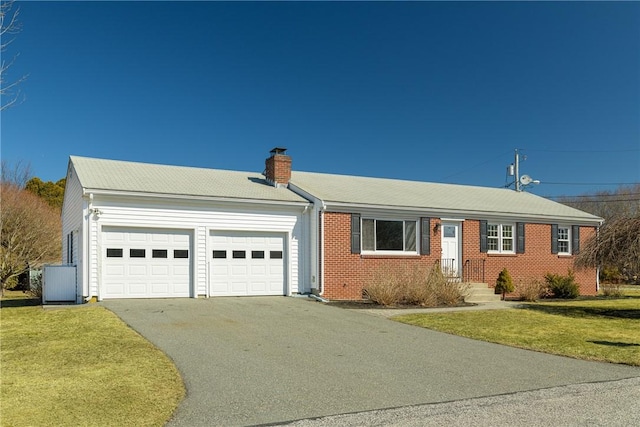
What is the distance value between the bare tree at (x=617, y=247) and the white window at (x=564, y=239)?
6896mm

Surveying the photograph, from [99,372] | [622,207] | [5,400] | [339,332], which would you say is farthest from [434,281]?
[622,207]

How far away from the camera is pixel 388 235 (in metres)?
19.5

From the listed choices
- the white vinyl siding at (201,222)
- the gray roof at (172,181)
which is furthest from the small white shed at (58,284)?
the gray roof at (172,181)

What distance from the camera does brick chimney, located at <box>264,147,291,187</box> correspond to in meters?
20.4

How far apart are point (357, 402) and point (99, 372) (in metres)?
3.54

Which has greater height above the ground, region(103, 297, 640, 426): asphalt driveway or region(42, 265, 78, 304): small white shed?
region(42, 265, 78, 304): small white shed

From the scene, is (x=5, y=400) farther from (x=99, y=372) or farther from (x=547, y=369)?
(x=547, y=369)

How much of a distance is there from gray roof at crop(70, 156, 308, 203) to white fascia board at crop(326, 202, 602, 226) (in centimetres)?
151

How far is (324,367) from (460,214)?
14.3m

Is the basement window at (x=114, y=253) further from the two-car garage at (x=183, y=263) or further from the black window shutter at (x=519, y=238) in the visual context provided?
the black window shutter at (x=519, y=238)

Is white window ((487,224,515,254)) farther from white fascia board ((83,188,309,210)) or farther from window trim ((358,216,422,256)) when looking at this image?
white fascia board ((83,188,309,210))

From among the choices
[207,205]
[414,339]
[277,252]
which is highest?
[207,205]

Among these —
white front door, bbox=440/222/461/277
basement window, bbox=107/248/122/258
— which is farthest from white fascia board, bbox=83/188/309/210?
white front door, bbox=440/222/461/277

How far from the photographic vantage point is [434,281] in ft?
55.5
